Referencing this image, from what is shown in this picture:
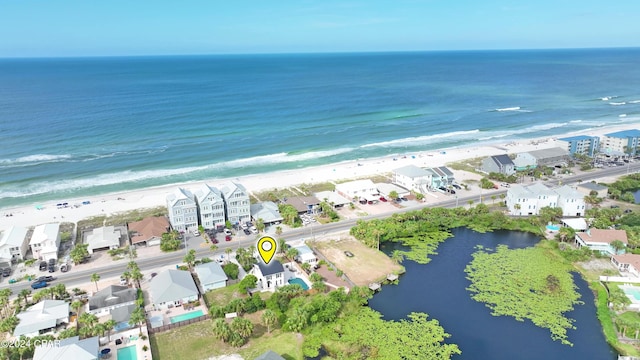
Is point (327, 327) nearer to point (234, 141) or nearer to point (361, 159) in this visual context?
point (361, 159)

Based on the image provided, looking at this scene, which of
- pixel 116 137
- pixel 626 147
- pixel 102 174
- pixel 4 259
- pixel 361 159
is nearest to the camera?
pixel 4 259

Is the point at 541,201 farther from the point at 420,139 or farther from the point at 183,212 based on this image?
the point at 183,212

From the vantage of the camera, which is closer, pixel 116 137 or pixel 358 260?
pixel 358 260

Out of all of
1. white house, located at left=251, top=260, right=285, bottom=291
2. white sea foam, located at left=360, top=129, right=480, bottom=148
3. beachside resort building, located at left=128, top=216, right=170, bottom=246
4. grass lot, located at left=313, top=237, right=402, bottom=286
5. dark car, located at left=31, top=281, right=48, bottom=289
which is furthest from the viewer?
white sea foam, located at left=360, top=129, right=480, bottom=148

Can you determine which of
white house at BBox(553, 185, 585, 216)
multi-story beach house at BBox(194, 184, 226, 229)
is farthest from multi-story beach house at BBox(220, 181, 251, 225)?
white house at BBox(553, 185, 585, 216)

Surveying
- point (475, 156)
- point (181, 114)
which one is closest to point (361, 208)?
point (475, 156)

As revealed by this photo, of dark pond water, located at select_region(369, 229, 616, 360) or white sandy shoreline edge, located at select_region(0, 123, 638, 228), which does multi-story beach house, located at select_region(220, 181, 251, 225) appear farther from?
dark pond water, located at select_region(369, 229, 616, 360)
